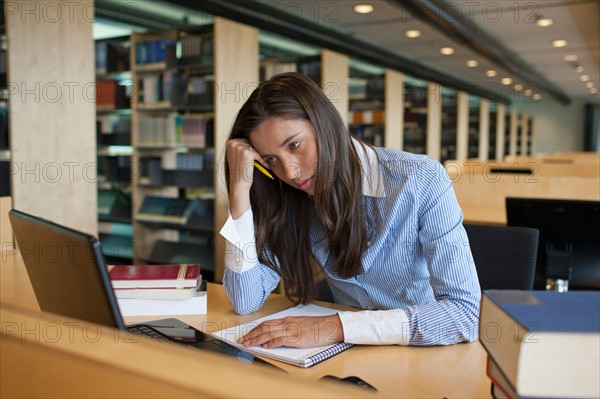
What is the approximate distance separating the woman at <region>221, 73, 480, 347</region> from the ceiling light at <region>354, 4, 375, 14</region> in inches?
209

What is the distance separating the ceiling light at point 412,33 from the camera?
778 centimetres

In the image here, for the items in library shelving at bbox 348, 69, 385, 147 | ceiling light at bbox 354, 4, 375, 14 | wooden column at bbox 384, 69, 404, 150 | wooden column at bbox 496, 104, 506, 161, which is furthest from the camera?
wooden column at bbox 496, 104, 506, 161

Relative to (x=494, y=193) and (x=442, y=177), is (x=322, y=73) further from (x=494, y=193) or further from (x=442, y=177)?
(x=442, y=177)

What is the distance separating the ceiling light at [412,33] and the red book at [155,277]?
6.99 metres

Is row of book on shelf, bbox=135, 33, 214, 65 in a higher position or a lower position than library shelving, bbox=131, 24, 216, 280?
higher

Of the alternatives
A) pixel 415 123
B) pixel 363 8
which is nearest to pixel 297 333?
pixel 363 8

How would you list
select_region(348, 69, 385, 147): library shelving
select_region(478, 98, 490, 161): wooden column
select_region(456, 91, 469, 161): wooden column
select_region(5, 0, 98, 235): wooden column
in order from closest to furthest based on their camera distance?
1. select_region(5, 0, 98, 235): wooden column
2. select_region(348, 69, 385, 147): library shelving
3. select_region(456, 91, 469, 161): wooden column
4. select_region(478, 98, 490, 161): wooden column

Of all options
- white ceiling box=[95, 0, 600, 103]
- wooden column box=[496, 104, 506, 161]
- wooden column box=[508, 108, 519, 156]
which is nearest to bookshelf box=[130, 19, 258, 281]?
white ceiling box=[95, 0, 600, 103]

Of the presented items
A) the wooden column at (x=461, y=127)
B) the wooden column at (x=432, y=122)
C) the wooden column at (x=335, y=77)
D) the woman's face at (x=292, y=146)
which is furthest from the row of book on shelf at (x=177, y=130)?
the wooden column at (x=461, y=127)

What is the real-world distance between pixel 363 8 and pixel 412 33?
5.58ft

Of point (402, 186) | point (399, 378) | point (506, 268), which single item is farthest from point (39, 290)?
point (506, 268)

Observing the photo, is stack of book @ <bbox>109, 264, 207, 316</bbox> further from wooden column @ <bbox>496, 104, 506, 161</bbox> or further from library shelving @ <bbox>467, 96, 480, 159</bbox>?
wooden column @ <bbox>496, 104, 506, 161</bbox>

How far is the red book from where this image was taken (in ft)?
4.56

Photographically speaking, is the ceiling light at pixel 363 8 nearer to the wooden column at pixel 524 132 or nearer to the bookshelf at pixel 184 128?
the bookshelf at pixel 184 128
